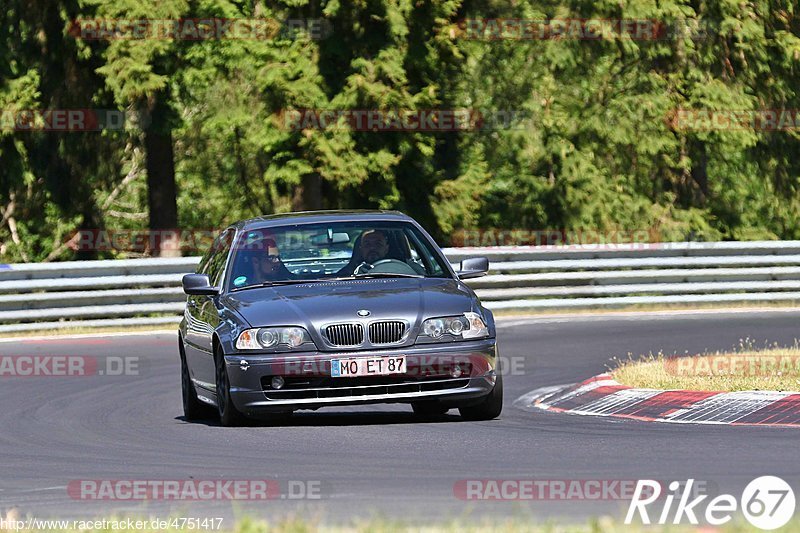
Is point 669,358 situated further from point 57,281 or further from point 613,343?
point 57,281

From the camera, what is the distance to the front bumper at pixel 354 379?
445 inches

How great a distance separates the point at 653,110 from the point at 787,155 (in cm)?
362

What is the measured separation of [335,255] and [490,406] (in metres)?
1.81

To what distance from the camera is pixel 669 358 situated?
16547 millimetres

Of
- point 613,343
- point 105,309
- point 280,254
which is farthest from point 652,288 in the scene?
point 280,254

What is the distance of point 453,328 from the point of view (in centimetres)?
1143

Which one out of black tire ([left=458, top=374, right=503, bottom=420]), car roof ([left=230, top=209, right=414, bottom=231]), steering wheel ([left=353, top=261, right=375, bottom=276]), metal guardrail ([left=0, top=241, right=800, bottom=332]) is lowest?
metal guardrail ([left=0, top=241, right=800, bottom=332])

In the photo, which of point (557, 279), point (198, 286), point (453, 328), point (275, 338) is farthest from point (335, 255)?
point (557, 279)

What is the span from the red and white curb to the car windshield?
1.65 metres

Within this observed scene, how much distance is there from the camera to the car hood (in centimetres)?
1131

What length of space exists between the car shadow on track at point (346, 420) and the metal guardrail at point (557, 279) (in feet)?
32.4

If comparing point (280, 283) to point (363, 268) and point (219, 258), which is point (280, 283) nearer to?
point (363, 268)

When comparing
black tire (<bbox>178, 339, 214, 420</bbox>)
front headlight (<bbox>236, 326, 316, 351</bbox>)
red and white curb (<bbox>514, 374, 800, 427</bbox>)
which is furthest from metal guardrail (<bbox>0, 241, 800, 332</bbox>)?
front headlight (<bbox>236, 326, 316, 351</bbox>)

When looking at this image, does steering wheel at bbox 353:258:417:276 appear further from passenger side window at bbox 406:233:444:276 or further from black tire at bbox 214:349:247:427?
black tire at bbox 214:349:247:427
